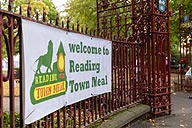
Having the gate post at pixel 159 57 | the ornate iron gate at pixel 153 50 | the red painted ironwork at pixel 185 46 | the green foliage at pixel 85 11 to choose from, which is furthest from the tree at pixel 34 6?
the red painted ironwork at pixel 185 46

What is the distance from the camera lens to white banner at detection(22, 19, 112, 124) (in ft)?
9.11

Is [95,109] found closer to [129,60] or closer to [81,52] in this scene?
[81,52]

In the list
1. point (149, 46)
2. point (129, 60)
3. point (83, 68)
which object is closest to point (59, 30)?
point (83, 68)

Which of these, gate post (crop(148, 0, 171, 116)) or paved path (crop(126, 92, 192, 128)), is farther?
gate post (crop(148, 0, 171, 116))

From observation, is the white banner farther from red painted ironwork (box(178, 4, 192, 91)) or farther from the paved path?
red painted ironwork (box(178, 4, 192, 91))

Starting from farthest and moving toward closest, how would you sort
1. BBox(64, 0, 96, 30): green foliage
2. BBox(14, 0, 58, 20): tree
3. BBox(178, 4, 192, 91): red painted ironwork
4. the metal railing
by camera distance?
BBox(64, 0, 96, 30): green foliage, BBox(178, 4, 192, 91): red painted ironwork, BBox(14, 0, 58, 20): tree, the metal railing

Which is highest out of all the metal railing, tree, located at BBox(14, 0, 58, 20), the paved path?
tree, located at BBox(14, 0, 58, 20)

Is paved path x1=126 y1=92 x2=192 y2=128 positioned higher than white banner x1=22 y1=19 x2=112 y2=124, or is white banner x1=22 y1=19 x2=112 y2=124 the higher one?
white banner x1=22 y1=19 x2=112 y2=124

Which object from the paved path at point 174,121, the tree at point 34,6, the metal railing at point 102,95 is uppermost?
the tree at point 34,6

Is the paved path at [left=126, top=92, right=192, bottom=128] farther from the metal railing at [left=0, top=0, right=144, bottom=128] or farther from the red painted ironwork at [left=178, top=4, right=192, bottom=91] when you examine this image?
the red painted ironwork at [left=178, top=4, right=192, bottom=91]

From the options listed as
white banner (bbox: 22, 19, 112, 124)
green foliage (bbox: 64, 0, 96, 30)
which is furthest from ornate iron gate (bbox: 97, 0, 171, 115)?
green foliage (bbox: 64, 0, 96, 30)

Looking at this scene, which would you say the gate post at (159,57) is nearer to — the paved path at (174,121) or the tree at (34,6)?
the paved path at (174,121)

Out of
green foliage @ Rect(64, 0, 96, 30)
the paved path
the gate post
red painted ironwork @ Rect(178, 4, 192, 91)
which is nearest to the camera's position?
the paved path

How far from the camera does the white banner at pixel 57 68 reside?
9.11 ft
